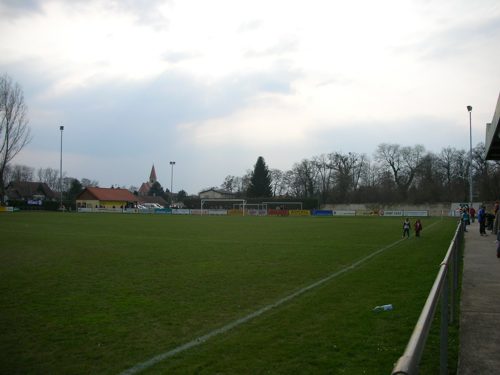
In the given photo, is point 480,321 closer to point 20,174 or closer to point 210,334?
point 210,334

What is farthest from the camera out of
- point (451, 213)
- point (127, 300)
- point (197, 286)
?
point (451, 213)

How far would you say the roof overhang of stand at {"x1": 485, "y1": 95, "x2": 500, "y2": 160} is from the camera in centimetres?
1384

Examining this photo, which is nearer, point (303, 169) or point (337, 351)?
point (337, 351)

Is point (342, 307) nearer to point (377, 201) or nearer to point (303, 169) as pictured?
point (377, 201)

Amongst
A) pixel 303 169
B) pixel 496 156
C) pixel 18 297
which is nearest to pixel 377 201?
pixel 303 169

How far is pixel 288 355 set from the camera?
226 inches

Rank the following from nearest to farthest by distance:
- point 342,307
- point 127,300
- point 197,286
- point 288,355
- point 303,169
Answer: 1. point 288,355
2. point 342,307
3. point 127,300
4. point 197,286
5. point 303,169

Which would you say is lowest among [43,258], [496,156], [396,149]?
[43,258]

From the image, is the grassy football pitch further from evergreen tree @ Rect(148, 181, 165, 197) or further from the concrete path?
evergreen tree @ Rect(148, 181, 165, 197)

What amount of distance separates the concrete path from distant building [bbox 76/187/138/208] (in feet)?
328

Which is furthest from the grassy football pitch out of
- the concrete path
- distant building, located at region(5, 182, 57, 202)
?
distant building, located at region(5, 182, 57, 202)

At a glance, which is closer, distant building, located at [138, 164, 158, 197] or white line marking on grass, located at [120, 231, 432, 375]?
white line marking on grass, located at [120, 231, 432, 375]

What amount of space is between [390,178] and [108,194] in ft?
221

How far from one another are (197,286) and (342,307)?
12.7ft
